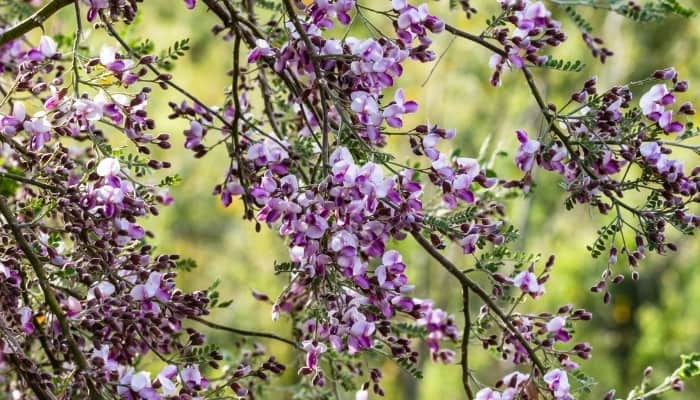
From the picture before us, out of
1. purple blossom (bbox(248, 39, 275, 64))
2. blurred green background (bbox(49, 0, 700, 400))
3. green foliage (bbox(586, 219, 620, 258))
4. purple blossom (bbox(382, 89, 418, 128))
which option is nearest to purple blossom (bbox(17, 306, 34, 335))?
purple blossom (bbox(248, 39, 275, 64))

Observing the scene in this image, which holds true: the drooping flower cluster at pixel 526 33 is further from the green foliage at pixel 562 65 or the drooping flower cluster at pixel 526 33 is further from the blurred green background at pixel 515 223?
the blurred green background at pixel 515 223

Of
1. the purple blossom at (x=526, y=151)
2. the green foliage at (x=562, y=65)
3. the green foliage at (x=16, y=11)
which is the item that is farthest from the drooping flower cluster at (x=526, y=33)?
the green foliage at (x=16, y=11)

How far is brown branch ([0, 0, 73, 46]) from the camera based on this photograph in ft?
5.34

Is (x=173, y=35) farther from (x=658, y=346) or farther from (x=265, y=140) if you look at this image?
(x=265, y=140)

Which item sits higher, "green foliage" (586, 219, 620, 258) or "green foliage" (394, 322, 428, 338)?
"green foliage" (394, 322, 428, 338)

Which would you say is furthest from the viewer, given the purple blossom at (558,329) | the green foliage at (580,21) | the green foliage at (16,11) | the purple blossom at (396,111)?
the green foliage at (16,11)

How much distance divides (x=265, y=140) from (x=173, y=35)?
27.7ft

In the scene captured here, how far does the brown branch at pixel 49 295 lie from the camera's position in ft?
5.16

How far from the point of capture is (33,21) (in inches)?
64.2

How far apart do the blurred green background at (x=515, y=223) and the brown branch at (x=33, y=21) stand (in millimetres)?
6530

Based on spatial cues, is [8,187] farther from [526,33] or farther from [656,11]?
[656,11]

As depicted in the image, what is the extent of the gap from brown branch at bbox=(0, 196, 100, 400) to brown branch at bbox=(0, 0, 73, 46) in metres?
0.27

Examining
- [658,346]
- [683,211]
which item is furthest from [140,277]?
[658,346]

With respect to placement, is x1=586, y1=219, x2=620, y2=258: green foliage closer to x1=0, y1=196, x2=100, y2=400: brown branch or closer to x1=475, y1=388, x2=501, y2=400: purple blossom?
x1=475, y1=388, x2=501, y2=400: purple blossom
